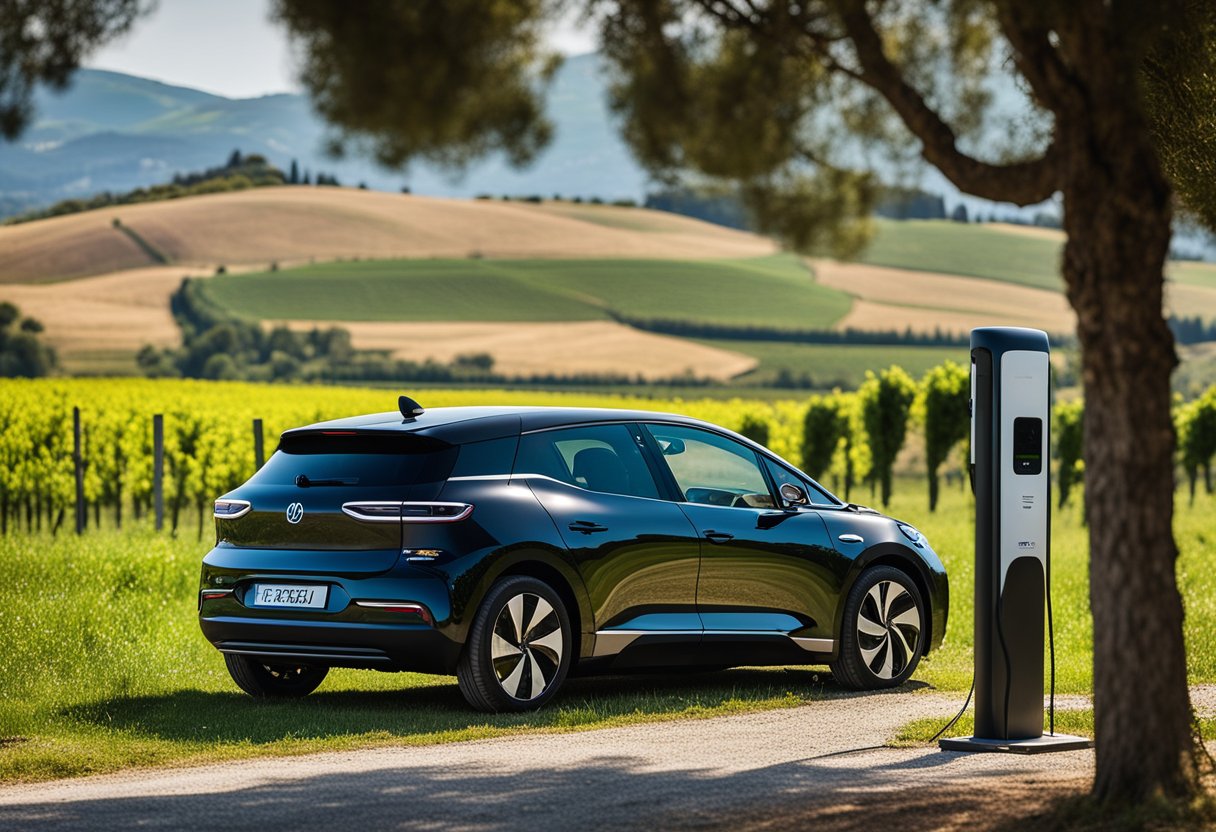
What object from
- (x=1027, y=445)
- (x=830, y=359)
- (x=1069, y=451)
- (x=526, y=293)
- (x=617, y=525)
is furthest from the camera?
(x=526, y=293)

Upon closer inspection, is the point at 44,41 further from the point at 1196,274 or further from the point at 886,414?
the point at 1196,274

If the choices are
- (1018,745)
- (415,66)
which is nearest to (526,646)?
(1018,745)

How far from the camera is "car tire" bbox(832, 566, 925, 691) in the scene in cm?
1241

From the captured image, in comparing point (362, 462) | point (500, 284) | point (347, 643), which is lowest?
point (347, 643)

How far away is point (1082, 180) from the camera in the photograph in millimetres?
7000

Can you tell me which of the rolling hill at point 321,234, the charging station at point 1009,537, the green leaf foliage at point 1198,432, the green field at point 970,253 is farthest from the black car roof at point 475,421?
the green field at point 970,253

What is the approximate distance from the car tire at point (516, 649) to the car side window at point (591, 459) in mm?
793

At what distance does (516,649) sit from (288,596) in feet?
4.47

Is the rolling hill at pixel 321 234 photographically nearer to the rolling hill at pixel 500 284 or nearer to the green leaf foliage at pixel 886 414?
the rolling hill at pixel 500 284

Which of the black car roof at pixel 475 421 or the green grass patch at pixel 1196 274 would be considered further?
the green grass patch at pixel 1196 274

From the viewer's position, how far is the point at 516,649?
10.8 meters

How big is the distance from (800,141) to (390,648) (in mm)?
3783

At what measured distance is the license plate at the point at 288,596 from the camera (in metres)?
Result: 10.7

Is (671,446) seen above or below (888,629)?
above
